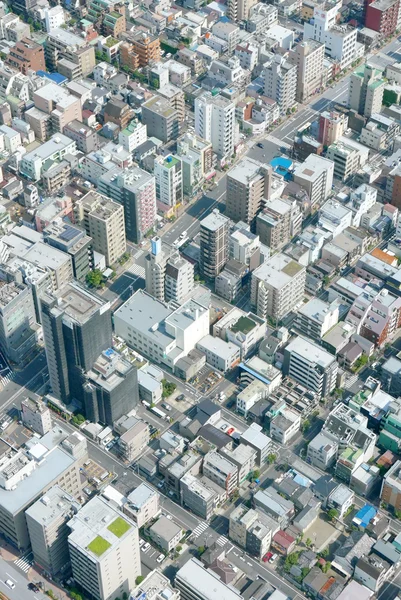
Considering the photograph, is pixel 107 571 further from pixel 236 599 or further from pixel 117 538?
pixel 236 599

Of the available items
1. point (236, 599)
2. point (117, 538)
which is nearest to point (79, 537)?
point (117, 538)

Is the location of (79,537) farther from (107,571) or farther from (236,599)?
(236,599)

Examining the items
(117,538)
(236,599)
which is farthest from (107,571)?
(236,599)

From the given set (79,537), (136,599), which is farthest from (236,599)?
(79,537)
